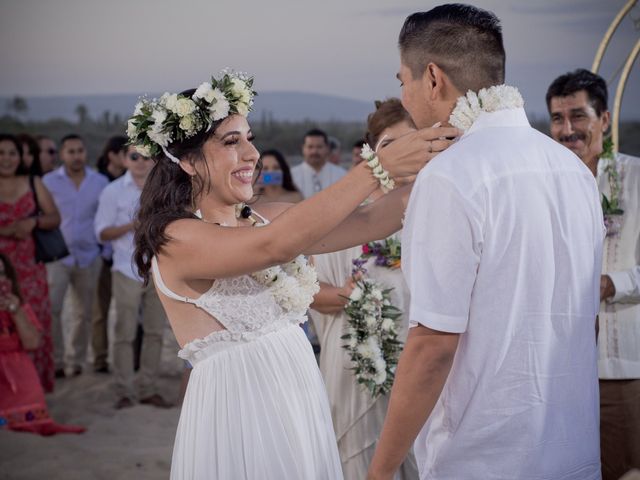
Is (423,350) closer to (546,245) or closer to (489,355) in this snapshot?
(489,355)

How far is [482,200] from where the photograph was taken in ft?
7.61

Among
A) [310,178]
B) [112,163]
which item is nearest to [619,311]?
[310,178]

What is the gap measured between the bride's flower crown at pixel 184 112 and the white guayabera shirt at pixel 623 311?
2.14 m

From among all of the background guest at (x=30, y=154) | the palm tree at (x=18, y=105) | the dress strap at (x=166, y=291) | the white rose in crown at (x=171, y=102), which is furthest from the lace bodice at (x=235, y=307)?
the palm tree at (x=18, y=105)

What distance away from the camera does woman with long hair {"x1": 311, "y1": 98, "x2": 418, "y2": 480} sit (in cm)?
434

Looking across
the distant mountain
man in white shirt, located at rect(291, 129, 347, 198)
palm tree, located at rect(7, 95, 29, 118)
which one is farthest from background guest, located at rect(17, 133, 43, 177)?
palm tree, located at rect(7, 95, 29, 118)

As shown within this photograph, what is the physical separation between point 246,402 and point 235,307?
0.34 m

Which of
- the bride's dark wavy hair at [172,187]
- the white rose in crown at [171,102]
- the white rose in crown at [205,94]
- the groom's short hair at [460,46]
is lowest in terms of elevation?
the bride's dark wavy hair at [172,187]

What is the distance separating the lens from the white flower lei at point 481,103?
2.49m

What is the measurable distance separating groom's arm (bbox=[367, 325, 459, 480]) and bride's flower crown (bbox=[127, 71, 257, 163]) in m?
1.24

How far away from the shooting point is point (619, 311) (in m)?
4.30

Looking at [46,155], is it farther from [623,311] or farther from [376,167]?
[376,167]

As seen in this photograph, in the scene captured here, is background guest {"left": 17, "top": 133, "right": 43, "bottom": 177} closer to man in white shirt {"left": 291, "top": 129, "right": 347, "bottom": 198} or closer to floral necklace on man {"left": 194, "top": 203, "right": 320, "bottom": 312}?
man in white shirt {"left": 291, "top": 129, "right": 347, "bottom": 198}

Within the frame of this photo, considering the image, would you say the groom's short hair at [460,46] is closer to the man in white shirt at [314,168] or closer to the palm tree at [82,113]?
the man in white shirt at [314,168]
